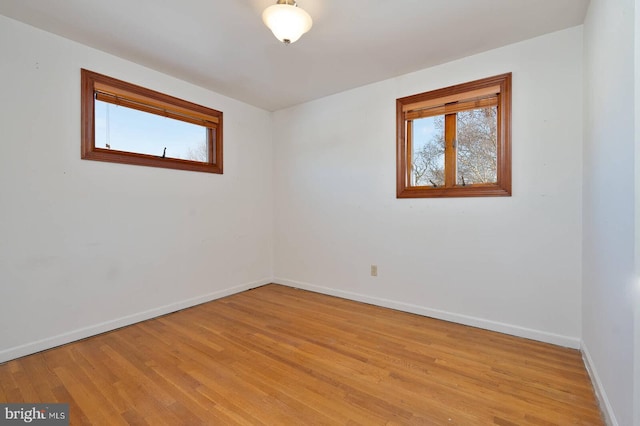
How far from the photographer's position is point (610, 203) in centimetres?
147

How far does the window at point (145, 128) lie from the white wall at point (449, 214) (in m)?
1.08

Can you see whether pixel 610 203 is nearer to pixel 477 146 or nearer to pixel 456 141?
pixel 477 146

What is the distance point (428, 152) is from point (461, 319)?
66.7 inches

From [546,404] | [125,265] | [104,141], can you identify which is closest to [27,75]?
[104,141]

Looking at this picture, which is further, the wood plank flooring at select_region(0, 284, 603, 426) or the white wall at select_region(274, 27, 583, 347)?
the white wall at select_region(274, 27, 583, 347)

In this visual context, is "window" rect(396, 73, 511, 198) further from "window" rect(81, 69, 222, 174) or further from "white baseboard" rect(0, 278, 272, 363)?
"white baseboard" rect(0, 278, 272, 363)

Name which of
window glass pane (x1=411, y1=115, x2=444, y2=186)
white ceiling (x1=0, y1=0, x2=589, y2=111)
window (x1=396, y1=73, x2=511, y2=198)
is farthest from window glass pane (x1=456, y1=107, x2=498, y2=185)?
white ceiling (x1=0, y1=0, x2=589, y2=111)

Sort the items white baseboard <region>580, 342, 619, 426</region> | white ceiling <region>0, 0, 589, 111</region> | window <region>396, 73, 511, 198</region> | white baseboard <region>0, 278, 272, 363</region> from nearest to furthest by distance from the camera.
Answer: white baseboard <region>580, 342, 619, 426</region>, white ceiling <region>0, 0, 589, 111</region>, white baseboard <region>0, 278, 272, 363</region>, window <region>396, 73, 511, 198</region>

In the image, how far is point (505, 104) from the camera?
2477mm

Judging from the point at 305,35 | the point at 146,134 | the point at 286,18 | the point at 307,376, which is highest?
the point at 305,35

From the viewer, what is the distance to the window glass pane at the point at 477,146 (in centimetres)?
261

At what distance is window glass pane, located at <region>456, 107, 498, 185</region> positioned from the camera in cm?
261

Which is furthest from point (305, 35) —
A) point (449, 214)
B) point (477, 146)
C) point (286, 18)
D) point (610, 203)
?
point (610, 203)

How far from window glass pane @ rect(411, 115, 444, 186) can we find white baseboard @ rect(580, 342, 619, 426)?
171 cm
